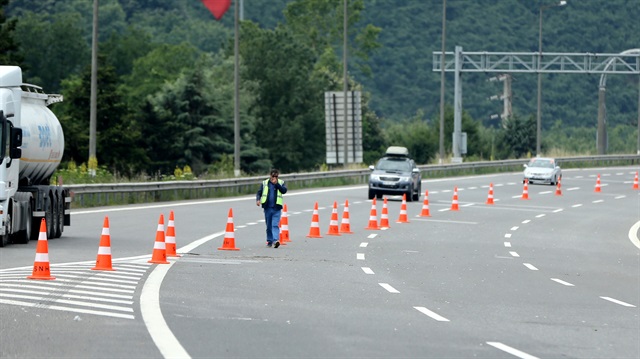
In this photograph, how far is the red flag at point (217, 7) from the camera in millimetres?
160000

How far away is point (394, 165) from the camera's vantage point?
50844 millimetres

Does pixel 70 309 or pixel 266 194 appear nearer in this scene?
pixel 70 309

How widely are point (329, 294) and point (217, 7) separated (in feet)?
477

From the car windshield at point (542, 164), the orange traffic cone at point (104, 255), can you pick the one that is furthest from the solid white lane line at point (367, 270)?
the car windshield at point (542, 164)

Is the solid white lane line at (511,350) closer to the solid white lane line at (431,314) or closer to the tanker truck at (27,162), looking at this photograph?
the solid white lane line at (431,314)

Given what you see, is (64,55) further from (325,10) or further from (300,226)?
(300,226)

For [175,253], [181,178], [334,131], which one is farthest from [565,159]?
[175,253]

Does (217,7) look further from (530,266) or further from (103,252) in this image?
(103,252)

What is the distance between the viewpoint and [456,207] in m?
45.5

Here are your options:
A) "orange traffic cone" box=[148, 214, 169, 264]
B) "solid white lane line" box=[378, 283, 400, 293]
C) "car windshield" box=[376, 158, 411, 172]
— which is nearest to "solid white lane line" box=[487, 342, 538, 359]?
"solid white lane line" box=[378, 283, 400, 293]

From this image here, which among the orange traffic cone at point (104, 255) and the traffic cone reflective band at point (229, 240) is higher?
the orange traffic cone at point (104, 255)

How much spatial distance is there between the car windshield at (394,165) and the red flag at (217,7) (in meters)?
110

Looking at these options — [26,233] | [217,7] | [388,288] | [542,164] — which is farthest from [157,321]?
[217,7]

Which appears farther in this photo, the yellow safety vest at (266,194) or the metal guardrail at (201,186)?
the metal guardrail at (201,186)
